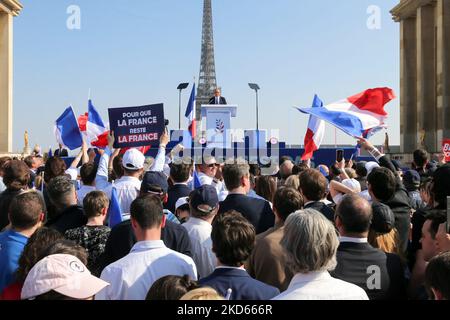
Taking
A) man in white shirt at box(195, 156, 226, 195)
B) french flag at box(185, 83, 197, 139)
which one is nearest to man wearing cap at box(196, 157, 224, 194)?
man in white shirt at box(195, 156, 226, 195)

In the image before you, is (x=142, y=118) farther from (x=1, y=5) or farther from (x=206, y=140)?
(x=1, y=5)

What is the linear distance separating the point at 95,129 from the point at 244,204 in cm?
663

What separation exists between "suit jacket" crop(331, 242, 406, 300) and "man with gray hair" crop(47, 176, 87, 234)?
2541 mm

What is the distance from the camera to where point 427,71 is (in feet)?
132

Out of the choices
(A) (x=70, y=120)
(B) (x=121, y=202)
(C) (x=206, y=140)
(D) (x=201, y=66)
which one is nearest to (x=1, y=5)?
(C) (x=206, y=140)

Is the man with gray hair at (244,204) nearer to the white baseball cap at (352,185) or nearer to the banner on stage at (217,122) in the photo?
the white baseball cap at (352,185)

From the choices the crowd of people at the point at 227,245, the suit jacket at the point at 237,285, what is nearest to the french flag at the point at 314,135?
the crowd of people at the point at 227,245

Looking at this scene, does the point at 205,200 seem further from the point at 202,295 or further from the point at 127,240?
the point at 202,295

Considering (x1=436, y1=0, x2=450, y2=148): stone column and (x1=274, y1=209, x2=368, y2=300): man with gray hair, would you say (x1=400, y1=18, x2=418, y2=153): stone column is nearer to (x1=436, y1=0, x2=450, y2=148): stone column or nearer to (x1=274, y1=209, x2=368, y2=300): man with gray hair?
(x1=436, y1=0, x2=450, y2=148): stone column

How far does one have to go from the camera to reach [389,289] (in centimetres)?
411

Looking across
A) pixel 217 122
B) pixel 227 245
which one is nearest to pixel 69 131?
pixel 227 245

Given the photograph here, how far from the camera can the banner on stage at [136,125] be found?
9.02 metres

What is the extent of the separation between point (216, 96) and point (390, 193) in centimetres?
1747

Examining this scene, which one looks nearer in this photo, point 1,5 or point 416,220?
point 416,220
